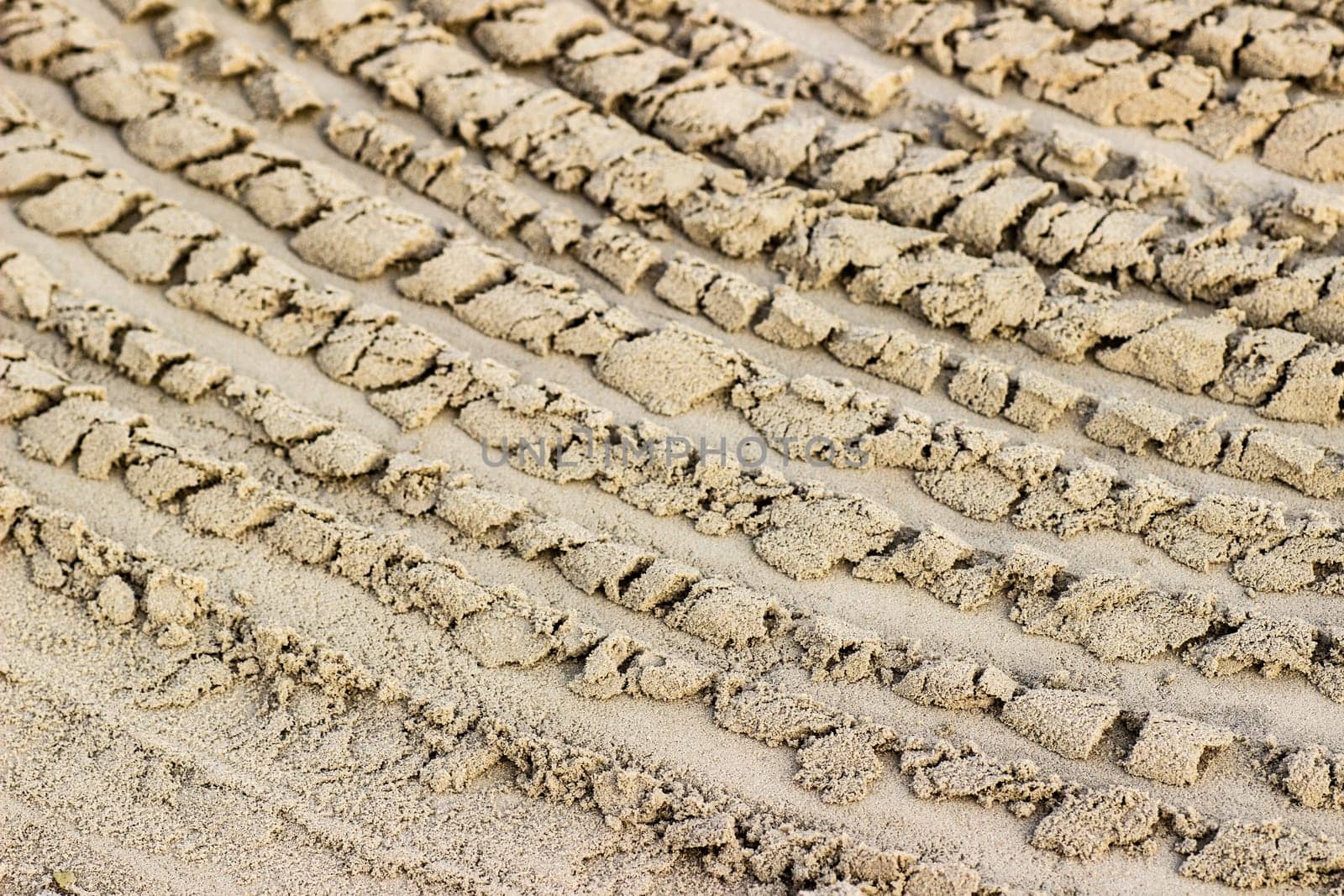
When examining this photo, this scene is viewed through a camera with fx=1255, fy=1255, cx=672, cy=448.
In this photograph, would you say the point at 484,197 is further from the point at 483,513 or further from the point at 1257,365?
the point at 1257,365

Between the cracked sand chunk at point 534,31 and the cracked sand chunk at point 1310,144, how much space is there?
1.86 meters

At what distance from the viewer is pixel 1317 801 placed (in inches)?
88.0

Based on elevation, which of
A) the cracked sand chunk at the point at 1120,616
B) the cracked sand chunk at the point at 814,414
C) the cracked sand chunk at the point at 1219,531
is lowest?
the cracked sand chunk at the point at 1120,616

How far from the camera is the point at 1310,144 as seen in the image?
3182mm

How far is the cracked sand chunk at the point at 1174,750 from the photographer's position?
2283 mm

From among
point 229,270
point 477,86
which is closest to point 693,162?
point 477,86

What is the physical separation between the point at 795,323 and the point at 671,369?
1.05 ft

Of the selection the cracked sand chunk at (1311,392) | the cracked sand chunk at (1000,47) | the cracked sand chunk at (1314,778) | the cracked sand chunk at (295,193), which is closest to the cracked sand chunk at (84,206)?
the cracked sand chunk at (295,193)

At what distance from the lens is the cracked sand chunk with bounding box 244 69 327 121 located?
351 centimetres

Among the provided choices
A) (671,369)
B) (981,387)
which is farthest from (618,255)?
(981,387)

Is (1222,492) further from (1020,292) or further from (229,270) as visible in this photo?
(229,270)

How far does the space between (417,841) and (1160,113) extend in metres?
2.57

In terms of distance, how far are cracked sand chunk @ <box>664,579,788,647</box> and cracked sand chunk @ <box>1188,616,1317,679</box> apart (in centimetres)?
83

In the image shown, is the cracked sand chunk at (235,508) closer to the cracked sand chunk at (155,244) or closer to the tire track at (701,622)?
the tire track at (701,622)
